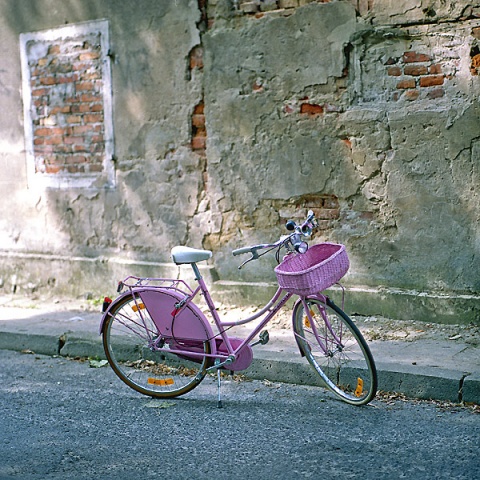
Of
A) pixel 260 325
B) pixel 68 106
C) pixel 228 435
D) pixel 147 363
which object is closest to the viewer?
pixel 228 435

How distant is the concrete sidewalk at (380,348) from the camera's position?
4555mm

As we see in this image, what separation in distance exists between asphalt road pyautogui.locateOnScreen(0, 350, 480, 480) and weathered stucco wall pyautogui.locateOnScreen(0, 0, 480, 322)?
165 cm

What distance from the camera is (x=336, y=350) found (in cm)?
443

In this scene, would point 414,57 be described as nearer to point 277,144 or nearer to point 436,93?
point 436,93

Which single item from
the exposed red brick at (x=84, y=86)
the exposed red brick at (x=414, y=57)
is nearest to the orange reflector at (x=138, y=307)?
the exposed red brick at (x=414, y=57)

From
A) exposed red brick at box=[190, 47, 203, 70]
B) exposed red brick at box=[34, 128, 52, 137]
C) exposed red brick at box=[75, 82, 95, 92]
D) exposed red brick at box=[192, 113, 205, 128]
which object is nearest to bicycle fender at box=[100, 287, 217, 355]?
exposed red brick at box=[192, 113, 205, 128]

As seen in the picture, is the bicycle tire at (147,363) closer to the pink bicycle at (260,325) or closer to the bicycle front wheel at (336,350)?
the pink bicycle at (260,325)

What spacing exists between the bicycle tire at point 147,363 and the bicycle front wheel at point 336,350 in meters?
0.61

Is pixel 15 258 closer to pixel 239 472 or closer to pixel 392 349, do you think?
pixel 392 349

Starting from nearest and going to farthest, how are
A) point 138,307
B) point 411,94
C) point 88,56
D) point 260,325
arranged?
1. point 260,325
2. point 138,307
3. point 411,94
4. point 88,56

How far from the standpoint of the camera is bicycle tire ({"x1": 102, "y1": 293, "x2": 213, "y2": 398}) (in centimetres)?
469

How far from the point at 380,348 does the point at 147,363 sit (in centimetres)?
166

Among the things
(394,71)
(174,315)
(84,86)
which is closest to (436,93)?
(394,71)

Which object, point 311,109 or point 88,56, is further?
point 88,56
